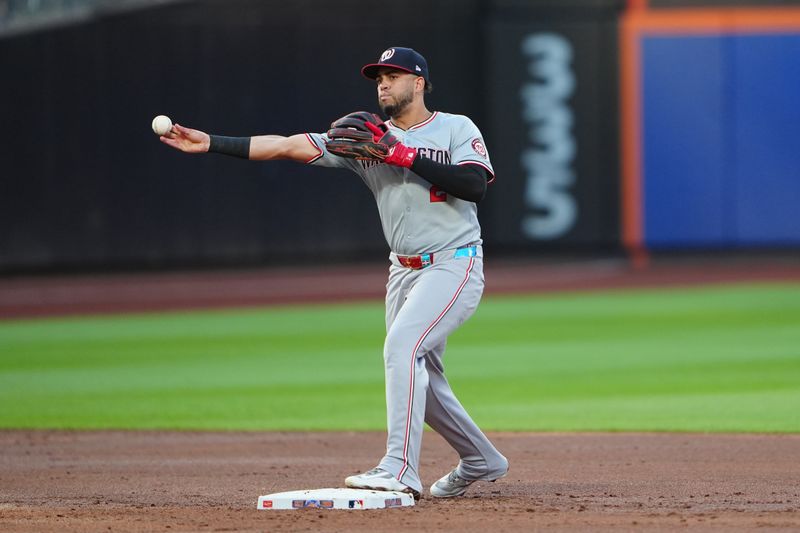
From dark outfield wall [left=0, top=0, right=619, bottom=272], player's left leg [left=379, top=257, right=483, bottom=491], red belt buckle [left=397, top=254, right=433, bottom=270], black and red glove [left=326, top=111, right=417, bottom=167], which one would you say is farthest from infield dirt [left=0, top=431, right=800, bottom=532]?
dark outfield wall [left=0, top=0, right=619, bottom=272]

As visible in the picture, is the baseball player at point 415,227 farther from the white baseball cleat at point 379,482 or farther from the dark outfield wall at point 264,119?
the dark outfield wall at point 264,119

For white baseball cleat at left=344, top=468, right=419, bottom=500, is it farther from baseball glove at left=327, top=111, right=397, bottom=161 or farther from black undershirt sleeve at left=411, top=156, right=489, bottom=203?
baseball glove at left=327, top=111, right=397, bottom=161

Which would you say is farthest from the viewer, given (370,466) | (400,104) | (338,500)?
(370,466)

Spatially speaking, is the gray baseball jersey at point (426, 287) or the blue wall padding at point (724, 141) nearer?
the gray baseball jersey at point (426, 287)

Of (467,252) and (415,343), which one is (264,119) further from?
(415,343)

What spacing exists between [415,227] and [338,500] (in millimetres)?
1176

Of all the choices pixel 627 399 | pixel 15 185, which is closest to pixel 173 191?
pixel 15 185

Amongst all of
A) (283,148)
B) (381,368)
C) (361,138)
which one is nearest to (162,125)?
(283,148)

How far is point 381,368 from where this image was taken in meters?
11.3

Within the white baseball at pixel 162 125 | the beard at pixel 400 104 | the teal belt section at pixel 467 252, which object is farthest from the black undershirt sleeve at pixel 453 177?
the white baseball at pixel 162 125

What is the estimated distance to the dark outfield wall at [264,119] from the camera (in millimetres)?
19891

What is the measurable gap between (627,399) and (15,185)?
12.6 m

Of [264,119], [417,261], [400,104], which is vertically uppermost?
[264,119]

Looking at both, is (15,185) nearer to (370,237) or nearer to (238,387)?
(370,237)
